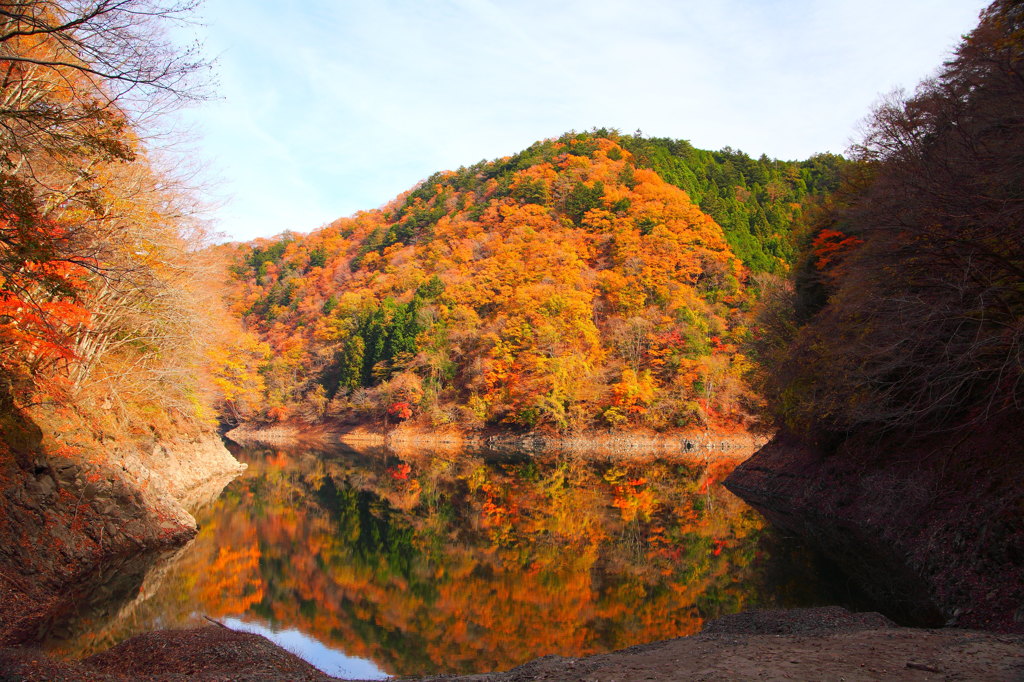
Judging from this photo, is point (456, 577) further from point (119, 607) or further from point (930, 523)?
point (930, 523)

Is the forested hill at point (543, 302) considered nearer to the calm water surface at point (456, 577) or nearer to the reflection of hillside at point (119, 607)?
the calm water surface at point (456, 577)

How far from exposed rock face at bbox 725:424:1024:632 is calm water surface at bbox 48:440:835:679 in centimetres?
152

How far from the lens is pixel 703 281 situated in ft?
202

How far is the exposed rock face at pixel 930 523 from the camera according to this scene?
33.0 ft

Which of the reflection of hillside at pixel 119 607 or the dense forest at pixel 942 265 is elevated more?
the dense forest at pixel 942 265

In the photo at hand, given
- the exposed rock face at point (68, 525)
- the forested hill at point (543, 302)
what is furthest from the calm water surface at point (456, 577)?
the forested hill at point (543, 302)

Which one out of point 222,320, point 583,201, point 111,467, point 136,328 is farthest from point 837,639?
point 583,201

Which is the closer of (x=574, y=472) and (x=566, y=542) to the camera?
(x=566, y=542)

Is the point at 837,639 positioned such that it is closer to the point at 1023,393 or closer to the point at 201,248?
the point at 1023,393

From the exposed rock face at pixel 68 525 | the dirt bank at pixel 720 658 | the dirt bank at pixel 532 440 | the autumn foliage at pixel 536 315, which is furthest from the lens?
the autumn foliage at pixel 536 315

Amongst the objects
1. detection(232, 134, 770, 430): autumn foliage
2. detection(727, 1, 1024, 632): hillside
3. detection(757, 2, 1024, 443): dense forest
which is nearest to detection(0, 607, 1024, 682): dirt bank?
detection(727, 1, 1024, 632): hillside

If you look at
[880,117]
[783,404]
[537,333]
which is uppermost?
[880,117]

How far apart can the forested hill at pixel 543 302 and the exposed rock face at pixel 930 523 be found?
1152 inches

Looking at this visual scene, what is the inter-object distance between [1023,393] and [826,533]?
7.40m
